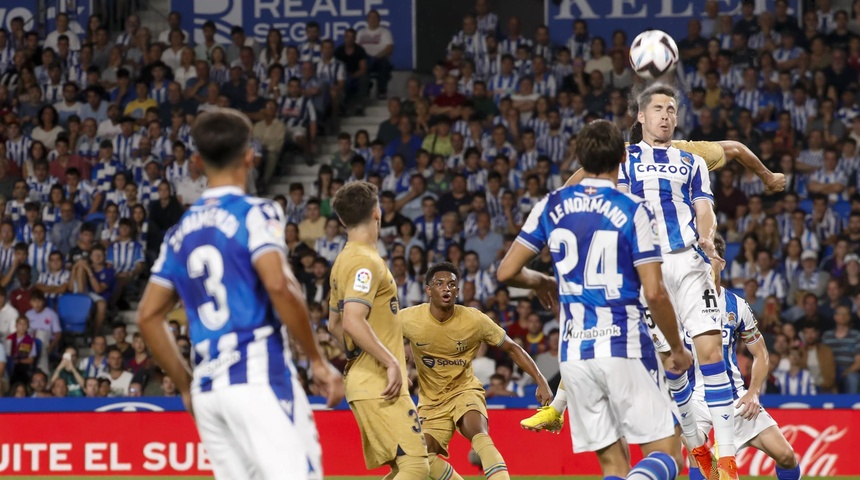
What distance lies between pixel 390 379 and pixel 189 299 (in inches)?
75.3

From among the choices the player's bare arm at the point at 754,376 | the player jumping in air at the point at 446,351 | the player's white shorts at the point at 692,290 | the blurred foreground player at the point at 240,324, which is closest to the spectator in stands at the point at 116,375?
the player jumping in air at the point at 446,351

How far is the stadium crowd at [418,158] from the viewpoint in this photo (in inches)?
602

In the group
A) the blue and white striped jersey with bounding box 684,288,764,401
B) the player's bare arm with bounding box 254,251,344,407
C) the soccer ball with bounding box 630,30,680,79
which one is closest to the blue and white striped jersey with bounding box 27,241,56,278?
the soccer ball with bounding box 630,30,680,79

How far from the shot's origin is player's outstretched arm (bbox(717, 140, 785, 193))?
28.2ft

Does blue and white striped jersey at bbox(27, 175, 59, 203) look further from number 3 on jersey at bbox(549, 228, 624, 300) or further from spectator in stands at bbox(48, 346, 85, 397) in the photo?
number 3 on jersey at bbox(549, 228, 624, 300)

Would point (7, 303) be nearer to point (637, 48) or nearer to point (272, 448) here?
point (637, 48)

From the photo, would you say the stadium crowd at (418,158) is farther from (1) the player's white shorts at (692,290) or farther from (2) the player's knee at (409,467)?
(2) the player's knee at (409,467)

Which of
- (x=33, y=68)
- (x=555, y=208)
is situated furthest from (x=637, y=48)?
(x=33, y=68)

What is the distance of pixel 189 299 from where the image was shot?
201 inches

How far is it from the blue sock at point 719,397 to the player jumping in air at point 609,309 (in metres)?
1.83

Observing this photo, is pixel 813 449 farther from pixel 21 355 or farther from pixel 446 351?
pixel 21 355

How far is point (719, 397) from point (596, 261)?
2385mm

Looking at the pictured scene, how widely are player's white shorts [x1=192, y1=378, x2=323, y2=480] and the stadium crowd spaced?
9.24m

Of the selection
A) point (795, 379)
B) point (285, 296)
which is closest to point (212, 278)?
point (285, 296)
